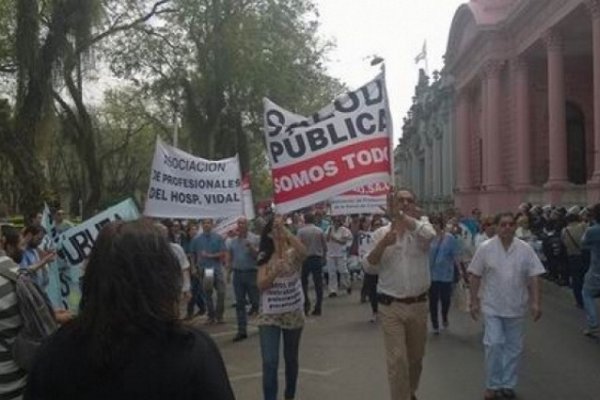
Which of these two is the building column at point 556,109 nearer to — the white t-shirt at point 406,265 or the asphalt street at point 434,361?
the asphalt street at point 434,361

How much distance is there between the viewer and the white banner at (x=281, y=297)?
718 cm

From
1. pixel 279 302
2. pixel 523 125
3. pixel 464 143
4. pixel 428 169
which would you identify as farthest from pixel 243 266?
pixel 428 169

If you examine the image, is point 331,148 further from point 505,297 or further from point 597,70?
point 597,70

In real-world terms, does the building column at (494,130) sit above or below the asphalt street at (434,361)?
above

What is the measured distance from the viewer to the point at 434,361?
33.3ft

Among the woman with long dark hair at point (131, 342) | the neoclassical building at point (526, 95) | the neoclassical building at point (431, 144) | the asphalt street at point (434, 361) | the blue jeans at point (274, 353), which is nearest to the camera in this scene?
the woman with long dark hair at point (131, 342)

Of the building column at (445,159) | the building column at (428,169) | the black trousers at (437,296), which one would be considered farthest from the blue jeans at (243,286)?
the building column at (428,169)

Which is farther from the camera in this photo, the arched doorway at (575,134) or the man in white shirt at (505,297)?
the arched doorway at (575,134)

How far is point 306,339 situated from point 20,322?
26.5 feet

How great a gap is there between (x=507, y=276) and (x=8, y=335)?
474 centimetres

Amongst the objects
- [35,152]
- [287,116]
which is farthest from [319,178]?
[35,152]

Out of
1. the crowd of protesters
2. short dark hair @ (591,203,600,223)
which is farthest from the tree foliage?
short dark hair @ (591,203,600,223)

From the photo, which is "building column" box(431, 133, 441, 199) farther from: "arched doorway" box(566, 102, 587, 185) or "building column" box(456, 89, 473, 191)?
"arched doorway" box(566, 102, 587, 185)

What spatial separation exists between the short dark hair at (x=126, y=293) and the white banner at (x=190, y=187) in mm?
10116
